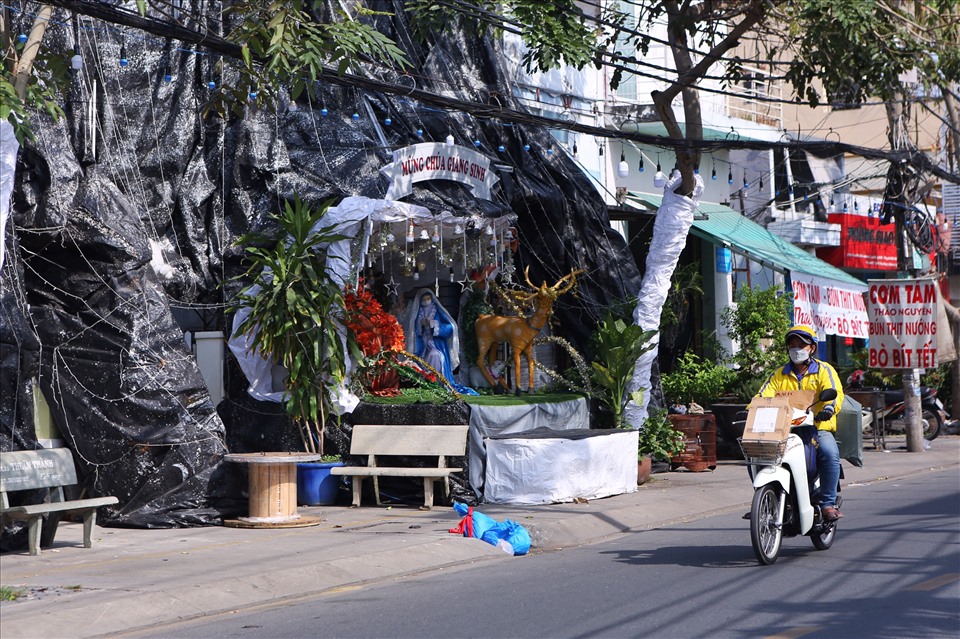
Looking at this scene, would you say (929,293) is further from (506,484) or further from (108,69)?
(108,69)

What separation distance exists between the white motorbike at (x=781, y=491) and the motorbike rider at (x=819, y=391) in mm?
98

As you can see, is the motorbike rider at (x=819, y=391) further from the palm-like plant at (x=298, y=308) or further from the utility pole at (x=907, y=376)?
the utility pole at (x=907, y=376)

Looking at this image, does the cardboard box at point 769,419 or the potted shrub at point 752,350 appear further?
the potted shrub at point 752,350

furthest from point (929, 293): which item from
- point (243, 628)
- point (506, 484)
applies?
point (243, 628)

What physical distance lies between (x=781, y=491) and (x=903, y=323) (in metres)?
12.8

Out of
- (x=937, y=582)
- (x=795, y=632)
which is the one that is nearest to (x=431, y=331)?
(x=937, y=582)

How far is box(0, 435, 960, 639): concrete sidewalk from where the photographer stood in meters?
8.09

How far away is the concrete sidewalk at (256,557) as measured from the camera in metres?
8.09

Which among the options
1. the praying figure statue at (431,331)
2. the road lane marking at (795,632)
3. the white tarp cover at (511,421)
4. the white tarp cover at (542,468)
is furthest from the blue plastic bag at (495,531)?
the praying figure statue at (431,331)

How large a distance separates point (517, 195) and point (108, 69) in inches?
230

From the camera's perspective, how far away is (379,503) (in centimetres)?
1413

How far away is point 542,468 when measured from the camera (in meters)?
13.7

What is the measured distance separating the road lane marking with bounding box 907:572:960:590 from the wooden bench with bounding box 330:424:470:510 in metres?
5.93

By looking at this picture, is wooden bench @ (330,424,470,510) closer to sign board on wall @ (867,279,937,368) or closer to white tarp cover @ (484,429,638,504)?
white tarp cover @ (484,429,638,504)
